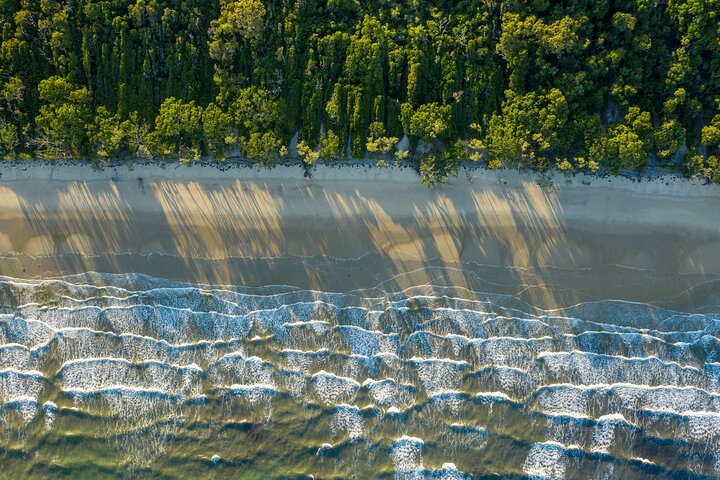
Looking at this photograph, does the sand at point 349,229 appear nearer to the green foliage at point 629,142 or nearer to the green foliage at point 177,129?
the green foliage at point 177,129

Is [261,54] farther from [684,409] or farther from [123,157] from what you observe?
[684,409]

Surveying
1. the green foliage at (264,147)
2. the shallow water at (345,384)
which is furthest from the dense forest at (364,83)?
the shallow water at (345,384)

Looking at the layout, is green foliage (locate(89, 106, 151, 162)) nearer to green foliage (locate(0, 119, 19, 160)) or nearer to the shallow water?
green foliage (locate(0, 119, 19, 160))

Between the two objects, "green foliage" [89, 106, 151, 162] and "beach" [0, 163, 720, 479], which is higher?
"green foliage" [89, 106, 151, 162]

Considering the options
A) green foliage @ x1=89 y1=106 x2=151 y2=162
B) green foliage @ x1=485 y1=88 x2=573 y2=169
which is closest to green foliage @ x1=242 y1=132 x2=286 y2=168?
green foliage @ x1=89 y1=106 x2=151 y2=162

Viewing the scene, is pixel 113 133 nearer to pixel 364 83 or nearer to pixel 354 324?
pixel 364 83

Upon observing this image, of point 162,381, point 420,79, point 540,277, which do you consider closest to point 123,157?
point 162,381
